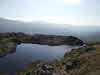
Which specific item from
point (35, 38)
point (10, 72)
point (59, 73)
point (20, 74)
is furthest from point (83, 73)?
point (35, 38)

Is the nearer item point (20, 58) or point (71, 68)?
point (71, 68)

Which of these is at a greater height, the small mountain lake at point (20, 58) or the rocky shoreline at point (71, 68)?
the rocky shoreline at point (71, 68)

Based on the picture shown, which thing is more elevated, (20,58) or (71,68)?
(71,68)

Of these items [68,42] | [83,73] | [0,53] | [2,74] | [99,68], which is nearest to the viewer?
[83,73]

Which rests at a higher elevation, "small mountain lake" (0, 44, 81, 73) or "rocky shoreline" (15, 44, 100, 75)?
"rocky shoreline" (15, 44, 100, 75)

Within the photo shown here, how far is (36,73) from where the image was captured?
15.0 meters

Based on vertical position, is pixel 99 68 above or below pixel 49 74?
above

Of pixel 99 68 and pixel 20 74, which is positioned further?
pixel 20 74

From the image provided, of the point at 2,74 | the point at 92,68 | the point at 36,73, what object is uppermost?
the point at 92,68

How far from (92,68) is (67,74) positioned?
13.3 feet

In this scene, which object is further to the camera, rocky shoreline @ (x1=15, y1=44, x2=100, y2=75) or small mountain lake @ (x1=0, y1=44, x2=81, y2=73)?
small mountain lake @ (x1=0, y1=44, x2=81, y2=73)

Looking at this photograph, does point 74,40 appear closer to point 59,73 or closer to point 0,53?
point 0,53

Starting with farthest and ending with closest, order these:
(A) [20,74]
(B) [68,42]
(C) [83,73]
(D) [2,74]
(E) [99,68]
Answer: (B) [68,42] → (D) [2,74] → (A) [20,74] → (E) [99,68] → (C) [83,73]

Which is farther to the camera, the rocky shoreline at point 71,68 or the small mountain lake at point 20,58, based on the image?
the small mountain lake at point 20,58
